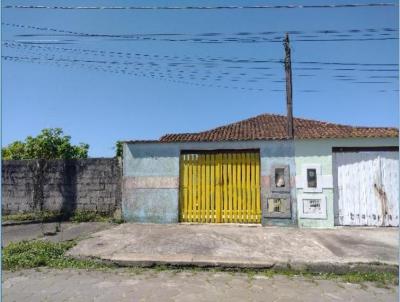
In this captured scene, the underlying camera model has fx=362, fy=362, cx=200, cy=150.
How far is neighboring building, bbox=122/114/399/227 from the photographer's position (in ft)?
32.2

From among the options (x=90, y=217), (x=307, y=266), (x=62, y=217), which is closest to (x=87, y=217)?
(x=90, y=217)

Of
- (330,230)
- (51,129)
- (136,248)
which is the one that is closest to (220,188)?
(330,230)

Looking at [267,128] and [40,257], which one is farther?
[267,128]

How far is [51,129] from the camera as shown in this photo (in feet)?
75.6

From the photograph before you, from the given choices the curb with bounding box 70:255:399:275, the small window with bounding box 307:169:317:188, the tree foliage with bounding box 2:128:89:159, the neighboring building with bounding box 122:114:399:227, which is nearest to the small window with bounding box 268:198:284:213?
the neighboring building with bounding box 122:114:399:227

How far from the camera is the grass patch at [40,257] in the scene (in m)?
6.37

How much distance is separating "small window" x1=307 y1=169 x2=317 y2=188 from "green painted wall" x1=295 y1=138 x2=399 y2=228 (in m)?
0.22

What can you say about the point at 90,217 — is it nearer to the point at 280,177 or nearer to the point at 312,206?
the point at 280,177

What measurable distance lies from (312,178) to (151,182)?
183 inches

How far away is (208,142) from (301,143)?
2.66m

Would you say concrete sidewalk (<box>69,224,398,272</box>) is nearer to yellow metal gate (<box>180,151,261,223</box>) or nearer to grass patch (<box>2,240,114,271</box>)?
grass patch (<box>2,240,114,271</box>)

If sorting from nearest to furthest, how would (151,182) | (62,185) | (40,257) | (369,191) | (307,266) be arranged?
1. (307,266)
2. (40,257)
3. (369,191)
4. (151,182)
5. (62,185)

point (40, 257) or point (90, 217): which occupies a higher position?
point (90, 217)

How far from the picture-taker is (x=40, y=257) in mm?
6688
